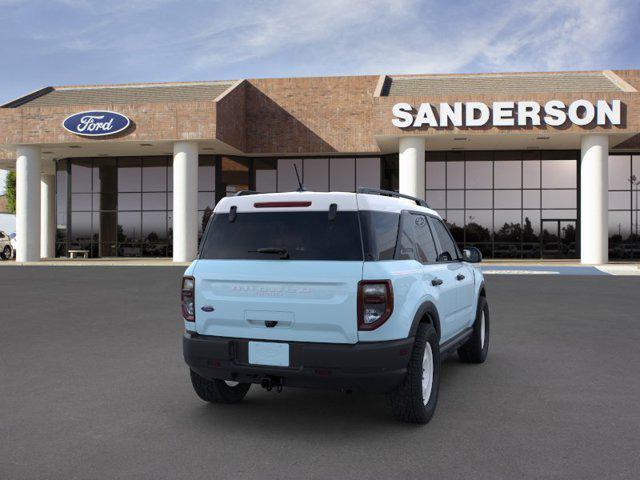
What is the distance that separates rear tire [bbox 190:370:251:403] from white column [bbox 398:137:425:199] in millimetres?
26381

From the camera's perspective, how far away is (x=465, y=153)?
37.4 m

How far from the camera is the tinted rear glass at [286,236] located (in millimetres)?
4957

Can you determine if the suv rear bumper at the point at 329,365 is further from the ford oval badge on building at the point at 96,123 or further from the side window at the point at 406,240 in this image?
the ford oval badge on building at the point at 96,123

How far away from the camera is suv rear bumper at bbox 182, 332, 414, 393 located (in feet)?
15.4

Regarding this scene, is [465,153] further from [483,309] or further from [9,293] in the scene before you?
[483,309]

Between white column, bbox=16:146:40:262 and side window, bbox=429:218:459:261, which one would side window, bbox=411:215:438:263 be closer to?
side window, bbox=429:218:459:261

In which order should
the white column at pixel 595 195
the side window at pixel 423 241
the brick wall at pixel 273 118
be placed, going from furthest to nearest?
the brick wall at pixel 273 118
the white column at pixel 595 195
the side window at pixel 423 241

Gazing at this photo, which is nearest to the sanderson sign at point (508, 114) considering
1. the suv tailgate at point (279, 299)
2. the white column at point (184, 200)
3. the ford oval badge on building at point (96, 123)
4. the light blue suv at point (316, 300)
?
the white column at point (184, 200)

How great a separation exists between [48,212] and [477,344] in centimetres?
4186

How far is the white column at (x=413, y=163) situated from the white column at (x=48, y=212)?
941 inches

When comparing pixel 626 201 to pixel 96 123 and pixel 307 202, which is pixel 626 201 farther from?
pixel 307 202

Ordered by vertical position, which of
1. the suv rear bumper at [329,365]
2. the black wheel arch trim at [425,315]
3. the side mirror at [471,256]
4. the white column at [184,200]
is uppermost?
the white column at [184,200]

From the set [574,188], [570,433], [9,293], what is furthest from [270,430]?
[574,188]

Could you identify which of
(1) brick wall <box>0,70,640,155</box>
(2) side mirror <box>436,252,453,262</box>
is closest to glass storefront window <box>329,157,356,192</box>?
(1) brick wall <box>0,70,640,155</box>
